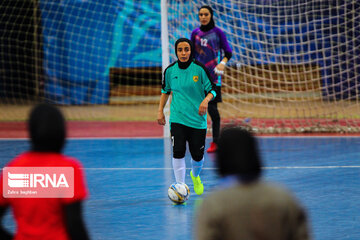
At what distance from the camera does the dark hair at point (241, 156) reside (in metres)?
2.01

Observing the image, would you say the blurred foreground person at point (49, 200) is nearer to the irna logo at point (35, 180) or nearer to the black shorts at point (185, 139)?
the irna logo at point (35, 180)

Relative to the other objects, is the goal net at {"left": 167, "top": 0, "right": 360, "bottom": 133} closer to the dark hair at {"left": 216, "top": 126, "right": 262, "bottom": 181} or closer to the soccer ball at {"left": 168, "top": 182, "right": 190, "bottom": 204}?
the soccer ball at {"left": 168, "top": 182, "right": 190, "bottom": 204}

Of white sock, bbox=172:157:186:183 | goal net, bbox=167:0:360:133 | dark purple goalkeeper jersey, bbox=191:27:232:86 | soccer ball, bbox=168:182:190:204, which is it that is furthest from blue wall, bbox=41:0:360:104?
soccer ball, bbox=168:182:190:204

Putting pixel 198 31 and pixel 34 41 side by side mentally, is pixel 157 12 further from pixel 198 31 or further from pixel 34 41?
pixel 198 31

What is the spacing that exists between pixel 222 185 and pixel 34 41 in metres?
16.6

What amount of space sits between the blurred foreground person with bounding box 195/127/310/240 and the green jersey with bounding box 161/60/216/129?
3.85 meters

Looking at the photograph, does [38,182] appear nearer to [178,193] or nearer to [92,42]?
[178,193]

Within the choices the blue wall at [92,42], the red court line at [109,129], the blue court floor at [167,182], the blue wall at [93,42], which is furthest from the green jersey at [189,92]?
the blue wall at [92,42]

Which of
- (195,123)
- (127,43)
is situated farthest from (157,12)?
(195,123)

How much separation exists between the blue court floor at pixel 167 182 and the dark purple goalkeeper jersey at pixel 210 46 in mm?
1360

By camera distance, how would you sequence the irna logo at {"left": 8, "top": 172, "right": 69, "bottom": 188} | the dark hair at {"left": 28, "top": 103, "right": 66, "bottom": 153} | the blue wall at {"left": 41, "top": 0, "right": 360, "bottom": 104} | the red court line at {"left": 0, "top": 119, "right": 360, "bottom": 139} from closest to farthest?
1. the dark hair at {"left": 28, "top": 103, "right": 66, "bottom": 153}
2. the irna logo at {"left": 8, "top": 172, "right": 69, "bottom": 188}
3. the red court line at {"left": 0, "top": 119, "right": 360, "bottom": 139}
4. the blue wall at {"left": 41, "top": 0, "right": 360, "bottom": 104}

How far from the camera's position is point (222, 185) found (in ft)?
6.82

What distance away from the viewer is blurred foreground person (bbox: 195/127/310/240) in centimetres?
199

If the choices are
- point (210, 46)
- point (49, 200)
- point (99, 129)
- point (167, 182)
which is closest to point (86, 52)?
point (99, 129)
